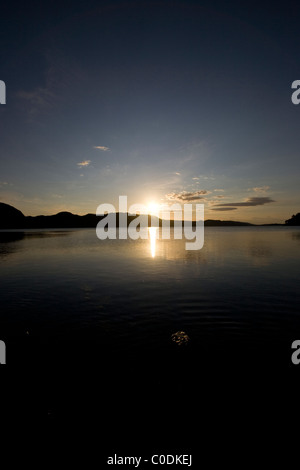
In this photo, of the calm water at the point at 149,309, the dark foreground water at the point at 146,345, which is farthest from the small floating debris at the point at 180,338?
the calm water at the point at 149,309

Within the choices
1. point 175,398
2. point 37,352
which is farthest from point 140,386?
point 37,352

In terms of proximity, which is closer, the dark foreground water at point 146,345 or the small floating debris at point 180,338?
the dark foreground water at point 146,345

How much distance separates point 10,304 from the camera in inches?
659

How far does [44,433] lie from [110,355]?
3783mm

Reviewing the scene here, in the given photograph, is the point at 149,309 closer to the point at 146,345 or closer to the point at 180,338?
the point at 180,338

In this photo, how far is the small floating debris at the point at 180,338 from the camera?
10.7 metres

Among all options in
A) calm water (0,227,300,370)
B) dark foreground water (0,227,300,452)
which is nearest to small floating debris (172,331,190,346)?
dark foreground water (0,227,300,452)

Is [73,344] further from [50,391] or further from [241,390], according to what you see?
[241,390]

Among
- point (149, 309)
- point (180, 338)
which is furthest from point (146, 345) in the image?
point (149, 309)

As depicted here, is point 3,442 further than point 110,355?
No

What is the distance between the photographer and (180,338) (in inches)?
439

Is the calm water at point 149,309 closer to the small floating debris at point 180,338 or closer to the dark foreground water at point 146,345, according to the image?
the dark foreground water at point 146,345

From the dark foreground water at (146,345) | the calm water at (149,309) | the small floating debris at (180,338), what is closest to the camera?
the dark foreground water at (146,345)

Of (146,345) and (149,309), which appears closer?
(146,345)
